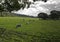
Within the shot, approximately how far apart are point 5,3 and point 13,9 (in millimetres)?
5242

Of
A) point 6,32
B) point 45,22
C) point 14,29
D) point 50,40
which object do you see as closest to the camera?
point 50,40

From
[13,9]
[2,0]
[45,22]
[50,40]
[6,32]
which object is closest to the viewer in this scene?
[50,40]

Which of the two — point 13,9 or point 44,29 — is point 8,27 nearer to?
point 44,29

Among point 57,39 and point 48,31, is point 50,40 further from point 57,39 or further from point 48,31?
point 48,31

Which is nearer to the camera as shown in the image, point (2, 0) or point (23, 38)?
point (23, 38)

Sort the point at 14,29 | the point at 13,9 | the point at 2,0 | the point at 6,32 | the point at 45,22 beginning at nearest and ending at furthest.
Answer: the point at 6,32, the point at 14,29, the point at 45,22, the point at 13,9, the point at 2,0

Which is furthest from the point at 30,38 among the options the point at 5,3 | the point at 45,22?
the point at 5,3

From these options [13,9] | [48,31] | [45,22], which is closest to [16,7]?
[13,9]

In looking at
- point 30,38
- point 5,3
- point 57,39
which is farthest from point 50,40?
point 5,3

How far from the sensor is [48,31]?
26016mm

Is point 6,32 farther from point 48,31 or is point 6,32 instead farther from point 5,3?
point 5,3

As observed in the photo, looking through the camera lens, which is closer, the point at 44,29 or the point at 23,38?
the point at 23,38

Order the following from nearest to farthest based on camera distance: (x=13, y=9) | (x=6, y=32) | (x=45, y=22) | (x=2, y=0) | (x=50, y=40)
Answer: (x=50, y=40) < (x=6, y=32) < (x=45, y=22) < (x=13, y=9) < (x=2, y=0)

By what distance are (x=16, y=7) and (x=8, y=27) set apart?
36.6 meters
